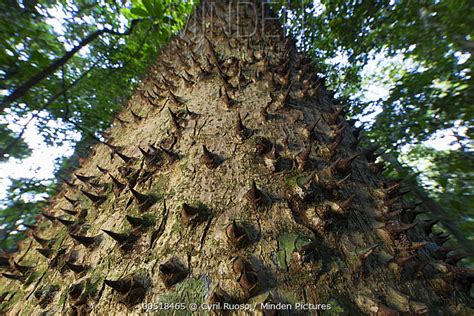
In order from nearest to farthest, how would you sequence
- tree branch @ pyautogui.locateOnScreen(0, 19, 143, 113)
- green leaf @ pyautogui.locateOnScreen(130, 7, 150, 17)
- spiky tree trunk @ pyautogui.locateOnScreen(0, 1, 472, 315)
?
1. spiky tree trunk @ pyautogui.locateOnScreen(0, 1, 472, 315)
2. tree branch @ pyautogui.locateOnScreen(0, 19, 143, 113)
3. green leaf @ pyautogui.locateOnScreen(130, 7, 150, 17)

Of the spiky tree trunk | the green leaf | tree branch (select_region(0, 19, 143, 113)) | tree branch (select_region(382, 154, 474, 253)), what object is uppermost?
the green leaf

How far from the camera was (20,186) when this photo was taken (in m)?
4.57

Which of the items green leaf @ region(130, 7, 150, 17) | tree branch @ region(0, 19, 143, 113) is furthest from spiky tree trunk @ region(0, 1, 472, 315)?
green leaf @ region(130, 7, 150, 17)

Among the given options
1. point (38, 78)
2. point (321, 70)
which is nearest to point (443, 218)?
point (321, 70)

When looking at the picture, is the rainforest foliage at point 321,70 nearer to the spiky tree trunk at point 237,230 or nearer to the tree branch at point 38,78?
the tree branch at point 38,78

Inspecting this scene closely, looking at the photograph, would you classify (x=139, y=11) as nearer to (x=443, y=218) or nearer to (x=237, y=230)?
(x=237, y=230)

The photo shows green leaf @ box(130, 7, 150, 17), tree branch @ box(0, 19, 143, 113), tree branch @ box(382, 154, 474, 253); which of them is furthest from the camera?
tree branch @ box(382, 154, 474, 253)

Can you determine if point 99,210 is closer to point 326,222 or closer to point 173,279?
point 173,279

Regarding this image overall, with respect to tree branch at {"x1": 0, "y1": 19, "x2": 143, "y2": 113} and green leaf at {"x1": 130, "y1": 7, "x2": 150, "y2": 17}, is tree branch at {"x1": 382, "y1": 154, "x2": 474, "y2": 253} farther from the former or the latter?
tree branch at {"x1": 0, "y1": 19, "x2": 143, "y2": 113}

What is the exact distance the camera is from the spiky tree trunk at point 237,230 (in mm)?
890

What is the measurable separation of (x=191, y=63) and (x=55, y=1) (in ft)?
6.31

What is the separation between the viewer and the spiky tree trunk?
2.92 ft

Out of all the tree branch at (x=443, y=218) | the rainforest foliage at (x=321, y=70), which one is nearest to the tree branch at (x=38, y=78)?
the rainforest foliage at (x=321, y=70)

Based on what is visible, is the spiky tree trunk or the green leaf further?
the green leaf
